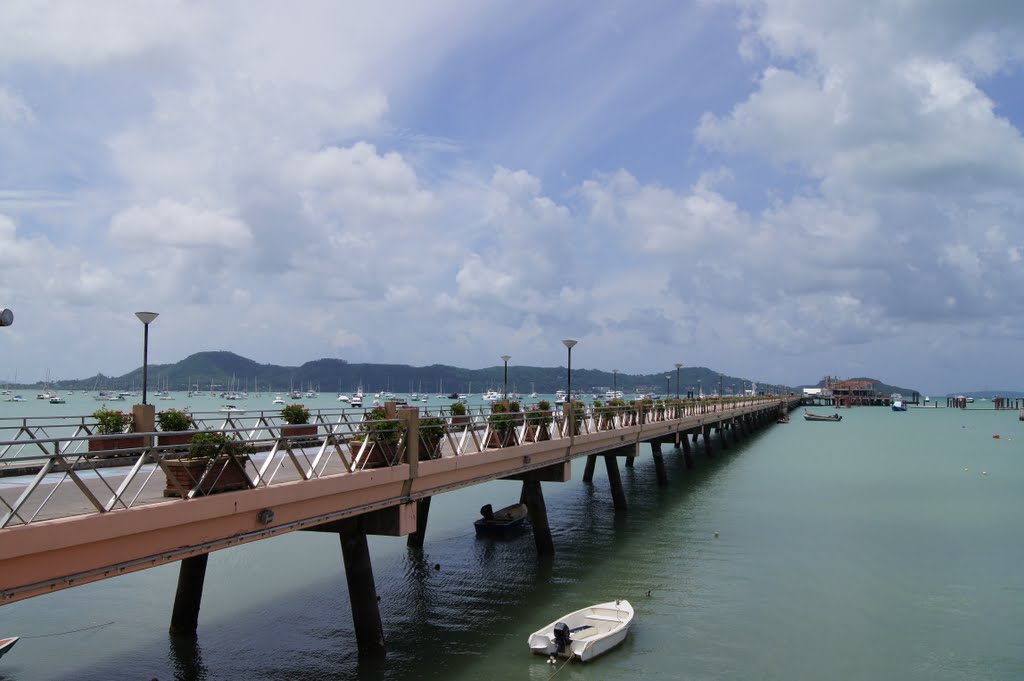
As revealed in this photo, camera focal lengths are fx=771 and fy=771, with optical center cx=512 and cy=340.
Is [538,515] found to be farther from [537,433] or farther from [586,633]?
[586,633]

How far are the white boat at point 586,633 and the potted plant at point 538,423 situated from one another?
599 cm

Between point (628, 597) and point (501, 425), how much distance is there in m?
5.81

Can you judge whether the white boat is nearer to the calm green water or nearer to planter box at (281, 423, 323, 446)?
the calm green water

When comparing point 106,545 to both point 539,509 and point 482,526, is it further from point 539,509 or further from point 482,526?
point 482,526

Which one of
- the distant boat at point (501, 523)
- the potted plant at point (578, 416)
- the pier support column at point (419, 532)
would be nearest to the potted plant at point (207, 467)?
the potted plant at point (578, 416)

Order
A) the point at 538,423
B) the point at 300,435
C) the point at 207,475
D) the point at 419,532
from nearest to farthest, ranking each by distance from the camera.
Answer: the point at 207,475, the point at 300,435, the point at 538,423, the point at 419,532

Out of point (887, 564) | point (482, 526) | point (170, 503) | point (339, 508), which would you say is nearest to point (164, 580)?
point (482, 526)

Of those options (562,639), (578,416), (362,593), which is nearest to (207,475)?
(362,593)

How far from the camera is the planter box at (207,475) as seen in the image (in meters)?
10.6

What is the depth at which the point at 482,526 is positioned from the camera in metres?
28.5

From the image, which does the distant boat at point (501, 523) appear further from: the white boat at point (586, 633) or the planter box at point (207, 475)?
the planter box at point (207, 475)

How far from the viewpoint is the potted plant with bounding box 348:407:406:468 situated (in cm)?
1440

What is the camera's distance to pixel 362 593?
15758 millimetres

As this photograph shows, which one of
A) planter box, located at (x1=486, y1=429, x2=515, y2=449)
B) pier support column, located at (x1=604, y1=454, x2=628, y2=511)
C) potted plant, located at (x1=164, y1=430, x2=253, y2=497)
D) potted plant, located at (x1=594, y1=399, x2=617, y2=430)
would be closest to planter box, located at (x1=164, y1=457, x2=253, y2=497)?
potted plant, located at (x1=164, y1=430, x2=253, y2=497)
